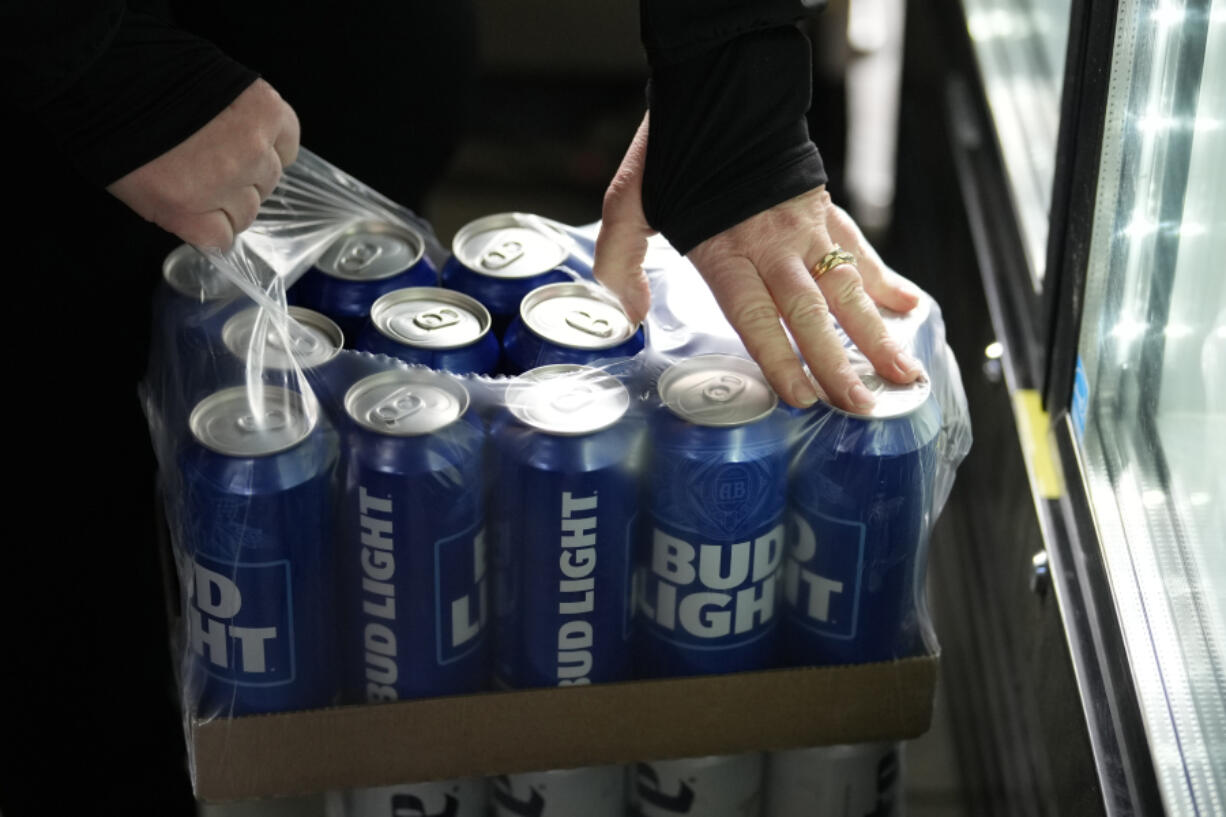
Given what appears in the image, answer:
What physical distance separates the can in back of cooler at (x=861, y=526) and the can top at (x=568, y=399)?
16cm

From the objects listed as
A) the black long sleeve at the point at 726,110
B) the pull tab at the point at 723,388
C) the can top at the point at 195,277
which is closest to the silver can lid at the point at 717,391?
the pull tab at the point at 723,388

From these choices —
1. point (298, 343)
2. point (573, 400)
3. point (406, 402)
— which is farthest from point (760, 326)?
point (298, 343)

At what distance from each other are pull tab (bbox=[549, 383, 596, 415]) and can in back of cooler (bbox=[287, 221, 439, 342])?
11.0 inches

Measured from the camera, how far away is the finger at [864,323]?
1.30 meters

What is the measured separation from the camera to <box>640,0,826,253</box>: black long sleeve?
4.26ft

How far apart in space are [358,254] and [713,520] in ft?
1.62

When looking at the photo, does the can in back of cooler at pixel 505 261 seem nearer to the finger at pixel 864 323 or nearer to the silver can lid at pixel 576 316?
the silver can lid at pixel 576 316

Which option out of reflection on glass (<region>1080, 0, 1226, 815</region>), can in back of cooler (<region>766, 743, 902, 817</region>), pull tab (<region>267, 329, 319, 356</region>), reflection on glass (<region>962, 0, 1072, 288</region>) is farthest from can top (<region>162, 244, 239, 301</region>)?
reflection on glass (<region>962, 0, 1072, 288</region>)

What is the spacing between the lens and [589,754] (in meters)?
1.35

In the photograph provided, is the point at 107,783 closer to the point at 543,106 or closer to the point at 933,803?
the point at 933,803

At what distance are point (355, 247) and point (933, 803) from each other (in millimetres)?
976

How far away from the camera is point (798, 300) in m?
1.28

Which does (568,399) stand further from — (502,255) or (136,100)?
(136,100)

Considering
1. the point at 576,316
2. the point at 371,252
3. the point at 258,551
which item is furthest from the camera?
the point at 371,252
